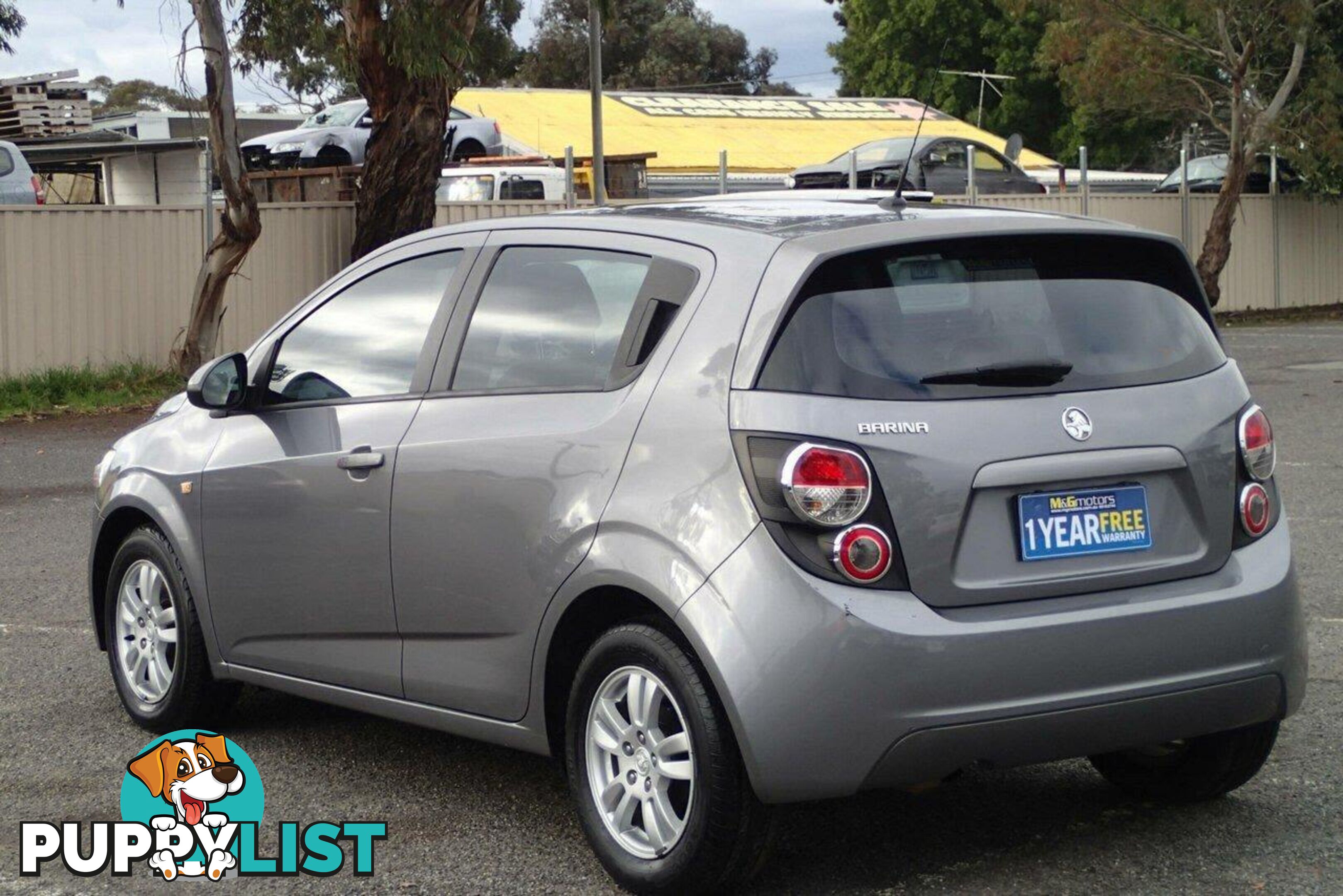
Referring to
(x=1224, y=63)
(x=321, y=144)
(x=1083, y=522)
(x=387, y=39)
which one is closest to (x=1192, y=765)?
(x=1083, y=522)

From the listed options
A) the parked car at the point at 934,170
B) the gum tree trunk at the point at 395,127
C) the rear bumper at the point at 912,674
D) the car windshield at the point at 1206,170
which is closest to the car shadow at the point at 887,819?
the rear bumper at the point at 912,674

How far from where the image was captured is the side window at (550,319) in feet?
15.2

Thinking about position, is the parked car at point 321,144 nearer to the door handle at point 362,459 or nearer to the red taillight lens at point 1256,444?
the door handle at point 362,459

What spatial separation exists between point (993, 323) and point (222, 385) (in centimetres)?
251

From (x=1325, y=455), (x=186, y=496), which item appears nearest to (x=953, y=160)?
(x=1325, y=455)

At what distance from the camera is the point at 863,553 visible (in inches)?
157

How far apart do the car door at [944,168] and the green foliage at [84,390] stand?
1413 cm

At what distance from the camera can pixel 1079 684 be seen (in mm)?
4094

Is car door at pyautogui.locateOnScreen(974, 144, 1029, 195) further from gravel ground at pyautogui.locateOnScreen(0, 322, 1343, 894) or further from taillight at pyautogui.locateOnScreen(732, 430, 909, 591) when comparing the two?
taillight at pyautogui.locateOnScreen(732, 430, 909, 591)

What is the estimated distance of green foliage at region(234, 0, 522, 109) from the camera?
17.2 m

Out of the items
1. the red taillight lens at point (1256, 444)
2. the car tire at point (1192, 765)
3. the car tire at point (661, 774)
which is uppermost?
the red taillight lens at point (1256, 444)

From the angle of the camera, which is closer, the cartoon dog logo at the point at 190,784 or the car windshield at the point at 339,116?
the cartoon dog logo at the point at 190,784

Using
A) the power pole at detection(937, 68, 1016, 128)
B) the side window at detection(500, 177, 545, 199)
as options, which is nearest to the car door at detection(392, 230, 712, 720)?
the side window at detection(500, 177, 545, 199)

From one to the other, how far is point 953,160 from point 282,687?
82.6ft
